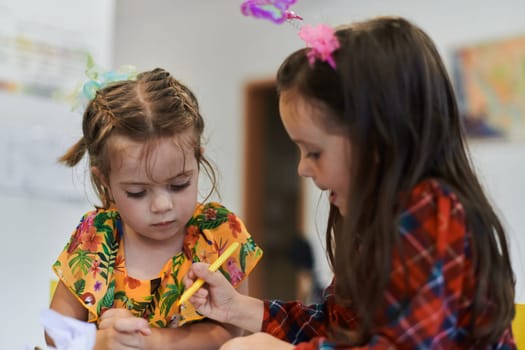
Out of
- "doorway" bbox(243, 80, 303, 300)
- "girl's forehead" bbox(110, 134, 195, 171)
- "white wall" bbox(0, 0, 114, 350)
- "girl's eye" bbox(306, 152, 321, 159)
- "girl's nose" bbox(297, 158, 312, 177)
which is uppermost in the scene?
"girl's eye" bbox(306, 152, 321, 159)

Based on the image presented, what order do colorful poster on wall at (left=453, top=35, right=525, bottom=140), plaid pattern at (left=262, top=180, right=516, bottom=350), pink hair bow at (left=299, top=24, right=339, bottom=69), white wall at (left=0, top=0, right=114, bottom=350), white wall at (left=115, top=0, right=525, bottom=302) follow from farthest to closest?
white wall at (left=115, top=0, right=525, bottom=302) < colorful poster on wall at (left=453, top=35, right=525, bottom=140) < white wall at (left=0, top=0, right=114, bottom=350) < pink hair bow at (left=299, top=24, right=339, bottom=69) < plaid pattern at (left=262, top=180, right=516, bottom=350)

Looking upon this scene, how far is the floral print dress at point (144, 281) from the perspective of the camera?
3.50 ft

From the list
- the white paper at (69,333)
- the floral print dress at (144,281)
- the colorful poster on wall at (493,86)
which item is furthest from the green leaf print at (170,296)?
the colorful poster on wall at (493,86)

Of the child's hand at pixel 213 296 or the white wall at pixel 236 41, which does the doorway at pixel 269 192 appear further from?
the child's hand at pixel 213 296

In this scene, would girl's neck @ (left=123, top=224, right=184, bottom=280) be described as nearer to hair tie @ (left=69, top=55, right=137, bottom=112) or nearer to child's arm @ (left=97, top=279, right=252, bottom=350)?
child's arm @ (left=97, top=279, right=252, bottom=350)

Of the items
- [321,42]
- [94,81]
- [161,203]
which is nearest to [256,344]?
[161,203]

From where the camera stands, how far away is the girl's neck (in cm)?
112

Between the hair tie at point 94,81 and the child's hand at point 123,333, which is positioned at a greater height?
the hair tie at point 94,81

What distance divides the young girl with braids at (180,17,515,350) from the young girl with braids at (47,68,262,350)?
0.70 ft

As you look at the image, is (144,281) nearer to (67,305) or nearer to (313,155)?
(67,305)

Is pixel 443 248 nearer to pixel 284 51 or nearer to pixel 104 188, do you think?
pixel 104 188

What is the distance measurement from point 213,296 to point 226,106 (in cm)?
365

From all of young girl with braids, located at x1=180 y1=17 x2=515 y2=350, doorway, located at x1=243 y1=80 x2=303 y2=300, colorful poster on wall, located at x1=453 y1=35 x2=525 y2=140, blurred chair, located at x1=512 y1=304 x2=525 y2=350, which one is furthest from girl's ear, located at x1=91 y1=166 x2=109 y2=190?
doorway, located at x1=243 y1=80 x2=303 y2=300

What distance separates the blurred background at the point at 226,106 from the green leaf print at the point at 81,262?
0.60 ft
